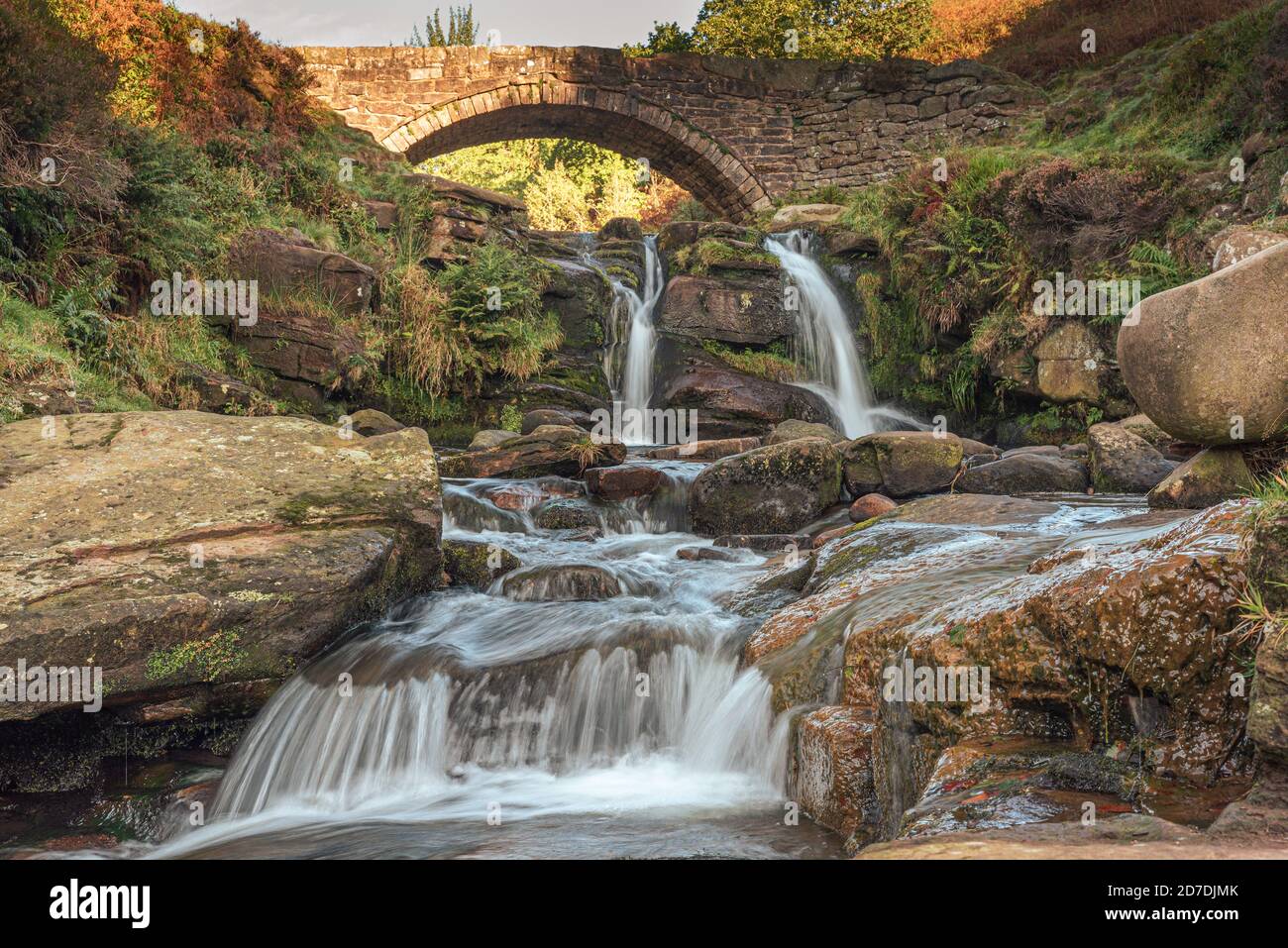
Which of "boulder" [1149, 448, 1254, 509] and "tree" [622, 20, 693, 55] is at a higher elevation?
"tree" [622, 20, 693, 55]

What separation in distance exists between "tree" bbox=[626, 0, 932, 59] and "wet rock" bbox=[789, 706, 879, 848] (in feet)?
83.3

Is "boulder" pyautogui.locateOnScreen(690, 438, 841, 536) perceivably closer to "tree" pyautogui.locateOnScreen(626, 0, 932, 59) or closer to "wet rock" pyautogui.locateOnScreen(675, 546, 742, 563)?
Result: "wet rock" pyautogui.locateOnScreen(675, 546, 742, 563)

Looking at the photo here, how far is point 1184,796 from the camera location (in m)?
2.54

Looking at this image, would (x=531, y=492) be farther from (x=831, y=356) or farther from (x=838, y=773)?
(x=831, y=356)

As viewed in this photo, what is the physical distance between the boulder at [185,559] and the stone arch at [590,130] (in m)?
16.2

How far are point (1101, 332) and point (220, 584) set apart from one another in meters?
11.5

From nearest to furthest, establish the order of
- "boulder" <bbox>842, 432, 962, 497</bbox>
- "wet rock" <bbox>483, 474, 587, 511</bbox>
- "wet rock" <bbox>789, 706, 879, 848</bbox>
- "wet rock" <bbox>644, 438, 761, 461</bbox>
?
1. "wet rock" <bbox>789, 706, 879, 848</bbox>
2. "wet rock" <bbox>483, 474, 587, 511</bbox>
3. "boulder" <bbox>842, 432, 962, 497</bbox>
4. "wet rock" <bbox>644, 438, 761, 461</bbox>

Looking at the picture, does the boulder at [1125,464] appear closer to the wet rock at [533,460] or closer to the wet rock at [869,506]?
the wet rock at [869,506]

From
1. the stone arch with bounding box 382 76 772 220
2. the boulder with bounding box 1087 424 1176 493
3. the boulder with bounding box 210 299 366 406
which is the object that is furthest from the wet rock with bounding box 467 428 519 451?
the stone arch with bounding box 382 76 772 220

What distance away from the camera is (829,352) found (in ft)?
48.5

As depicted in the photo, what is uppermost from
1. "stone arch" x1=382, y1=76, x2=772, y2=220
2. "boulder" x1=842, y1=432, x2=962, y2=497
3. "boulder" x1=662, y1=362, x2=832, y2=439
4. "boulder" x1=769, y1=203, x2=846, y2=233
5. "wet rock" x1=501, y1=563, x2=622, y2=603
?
"stone arch" x1=382, y1=76, x2=772, y2=220

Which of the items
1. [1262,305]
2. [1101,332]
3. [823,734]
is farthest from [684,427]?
[823,734]

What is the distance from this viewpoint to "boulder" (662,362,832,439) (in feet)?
42.8
